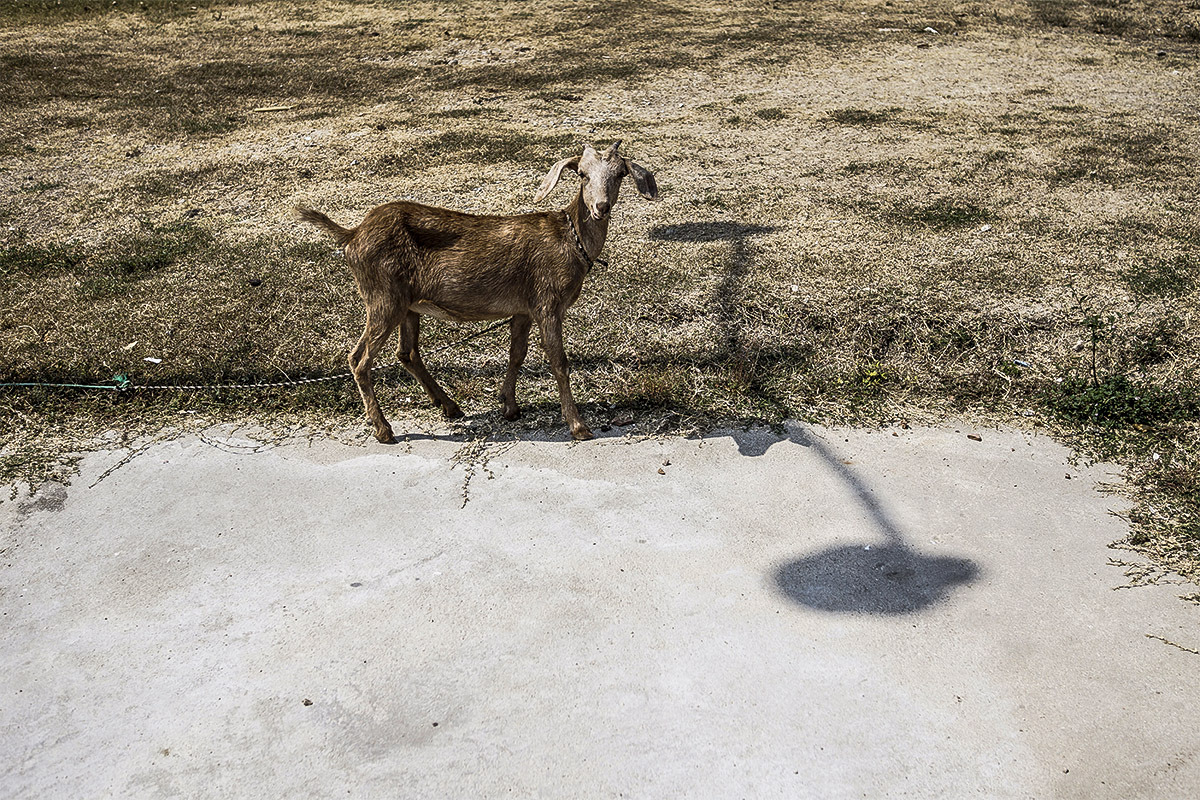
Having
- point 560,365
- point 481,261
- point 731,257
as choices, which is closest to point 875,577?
point 560,365

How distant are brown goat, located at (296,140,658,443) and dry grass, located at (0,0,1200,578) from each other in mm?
697

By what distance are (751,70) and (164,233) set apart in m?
7.72

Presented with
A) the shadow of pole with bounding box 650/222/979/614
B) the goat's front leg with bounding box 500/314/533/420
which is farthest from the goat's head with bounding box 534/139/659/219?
the shadow of pole with bounding box 650/222/979/614

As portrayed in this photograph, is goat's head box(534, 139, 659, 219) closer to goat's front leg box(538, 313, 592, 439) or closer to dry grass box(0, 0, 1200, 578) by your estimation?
goat's front leg box(538, 313, 592, 439)

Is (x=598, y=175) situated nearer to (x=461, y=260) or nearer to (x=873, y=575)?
(x=461, y=260)

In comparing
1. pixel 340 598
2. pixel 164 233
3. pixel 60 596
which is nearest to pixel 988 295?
pixel 340 598

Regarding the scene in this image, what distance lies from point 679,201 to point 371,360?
4.26 metres

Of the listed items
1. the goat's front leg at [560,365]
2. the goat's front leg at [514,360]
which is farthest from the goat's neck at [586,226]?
the goat's front leg at [514,360]

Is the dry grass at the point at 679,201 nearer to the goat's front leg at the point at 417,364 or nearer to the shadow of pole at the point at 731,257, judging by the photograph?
the shadow of pole at the point at 731,257

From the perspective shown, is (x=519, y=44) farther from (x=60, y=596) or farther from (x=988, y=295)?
(x=60, y=596)

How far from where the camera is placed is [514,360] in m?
5.69

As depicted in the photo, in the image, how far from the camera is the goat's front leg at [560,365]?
543cm

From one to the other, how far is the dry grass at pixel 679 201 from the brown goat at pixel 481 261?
0.70 meters

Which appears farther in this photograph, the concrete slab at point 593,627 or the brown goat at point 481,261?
the brown goat at point 481,261
